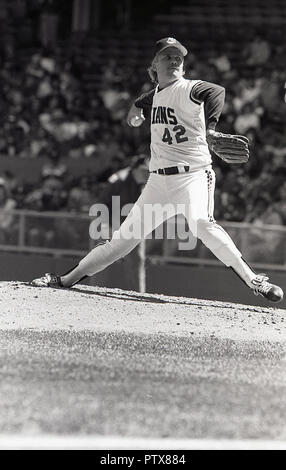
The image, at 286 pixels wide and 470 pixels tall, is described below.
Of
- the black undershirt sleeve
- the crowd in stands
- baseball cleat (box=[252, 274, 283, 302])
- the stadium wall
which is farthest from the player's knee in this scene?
the crowd in stands

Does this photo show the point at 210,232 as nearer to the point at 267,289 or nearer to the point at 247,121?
the point at 267,289

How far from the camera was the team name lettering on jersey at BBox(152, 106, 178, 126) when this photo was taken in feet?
24.1

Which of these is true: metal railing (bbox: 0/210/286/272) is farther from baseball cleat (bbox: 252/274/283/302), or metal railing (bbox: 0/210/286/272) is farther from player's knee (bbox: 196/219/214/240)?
baseball cleat (bbox: 252/274/283/302)

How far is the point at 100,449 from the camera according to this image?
13.1ft

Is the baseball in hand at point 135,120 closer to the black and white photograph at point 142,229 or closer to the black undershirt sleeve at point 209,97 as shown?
the black and white photograph at point 142,229

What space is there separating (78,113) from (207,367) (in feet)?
35.9

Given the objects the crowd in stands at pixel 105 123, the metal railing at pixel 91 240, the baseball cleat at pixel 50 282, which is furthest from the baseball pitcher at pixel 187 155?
the crowd in stands at pixel 105 123

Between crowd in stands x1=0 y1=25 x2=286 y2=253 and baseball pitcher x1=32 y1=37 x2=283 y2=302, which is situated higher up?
crowd in stands x1=0 y1=25 x2=286 y2=253

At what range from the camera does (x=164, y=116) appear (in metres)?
7.37

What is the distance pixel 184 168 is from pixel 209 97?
56 centimetres

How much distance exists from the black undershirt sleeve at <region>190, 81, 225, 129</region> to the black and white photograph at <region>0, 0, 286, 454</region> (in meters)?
0.02

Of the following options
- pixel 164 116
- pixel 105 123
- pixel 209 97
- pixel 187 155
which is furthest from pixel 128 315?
pixel 105 123

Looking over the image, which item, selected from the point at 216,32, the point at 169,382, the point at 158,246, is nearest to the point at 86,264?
the point at 169,382

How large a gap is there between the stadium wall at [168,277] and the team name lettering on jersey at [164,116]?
3.41 m
